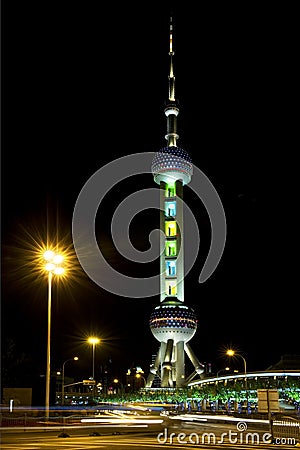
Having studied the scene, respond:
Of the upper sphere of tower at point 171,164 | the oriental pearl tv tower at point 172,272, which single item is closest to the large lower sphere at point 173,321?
the oriental pearl tv tower at point 172,272

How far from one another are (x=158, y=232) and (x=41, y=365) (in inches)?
2386

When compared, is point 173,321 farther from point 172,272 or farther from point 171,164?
point 171,164

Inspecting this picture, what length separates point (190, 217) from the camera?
129 metres

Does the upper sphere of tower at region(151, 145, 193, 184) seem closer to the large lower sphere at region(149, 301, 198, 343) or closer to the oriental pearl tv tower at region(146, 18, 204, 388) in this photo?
the oriental pearl tv tower at region(146, 18, 204, 388)

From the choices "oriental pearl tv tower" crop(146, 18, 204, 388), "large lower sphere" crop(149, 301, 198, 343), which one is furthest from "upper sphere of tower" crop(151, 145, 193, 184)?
"large lower sphere" crop(149, 301, 198, 343)

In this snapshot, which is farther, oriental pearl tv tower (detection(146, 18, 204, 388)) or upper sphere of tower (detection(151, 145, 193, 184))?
upper sphere of tower (detection(151, 145, 193, 184))

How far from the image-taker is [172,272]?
119 metres

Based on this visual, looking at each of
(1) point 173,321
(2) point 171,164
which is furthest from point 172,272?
(2) point 171,164

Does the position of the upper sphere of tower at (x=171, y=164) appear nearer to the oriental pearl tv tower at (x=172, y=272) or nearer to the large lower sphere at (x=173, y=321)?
the oriental pearl tv tower at (x=172, y=272)

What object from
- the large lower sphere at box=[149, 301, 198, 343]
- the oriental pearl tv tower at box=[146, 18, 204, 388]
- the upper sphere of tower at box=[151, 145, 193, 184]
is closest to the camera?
the large lower sphere at box=[149, 301, 198, 343]

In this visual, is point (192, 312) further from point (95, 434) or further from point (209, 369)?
point (95, 434)

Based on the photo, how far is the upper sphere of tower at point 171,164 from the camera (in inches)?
4902

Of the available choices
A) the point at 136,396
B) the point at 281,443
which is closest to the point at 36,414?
the point at 281,443

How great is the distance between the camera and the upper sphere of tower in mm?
124500
